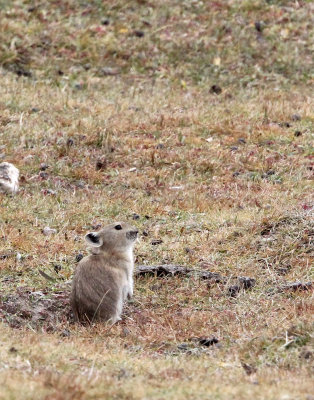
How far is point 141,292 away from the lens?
10.2 m

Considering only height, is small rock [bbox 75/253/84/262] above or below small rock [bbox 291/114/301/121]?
below

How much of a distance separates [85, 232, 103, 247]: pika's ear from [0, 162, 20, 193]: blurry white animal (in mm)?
3998

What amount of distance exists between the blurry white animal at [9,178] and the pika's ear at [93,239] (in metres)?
4.00

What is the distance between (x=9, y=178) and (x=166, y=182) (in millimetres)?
2647

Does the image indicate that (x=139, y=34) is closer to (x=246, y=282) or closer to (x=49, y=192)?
(x=49, y=192)

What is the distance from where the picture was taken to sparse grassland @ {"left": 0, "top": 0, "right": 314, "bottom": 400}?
7.37 meters

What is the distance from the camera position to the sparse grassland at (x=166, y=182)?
7.37 metres

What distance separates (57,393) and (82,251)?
534cm

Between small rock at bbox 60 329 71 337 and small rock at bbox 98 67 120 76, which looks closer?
small rock at bbox 60 329 71 337

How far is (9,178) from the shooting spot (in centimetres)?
1345

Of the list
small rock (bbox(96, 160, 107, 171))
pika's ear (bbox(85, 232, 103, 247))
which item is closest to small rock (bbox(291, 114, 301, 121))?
small rock (bbox(96, 160, 107, 171))

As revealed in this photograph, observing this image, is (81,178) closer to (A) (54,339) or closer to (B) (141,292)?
(B) (141,292)

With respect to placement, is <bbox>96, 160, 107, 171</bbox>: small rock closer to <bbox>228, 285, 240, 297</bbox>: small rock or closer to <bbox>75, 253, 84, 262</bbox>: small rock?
<bbox>75, 253, 84, 262</bbox>: small rock

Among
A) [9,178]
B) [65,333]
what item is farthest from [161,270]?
[9,178]
